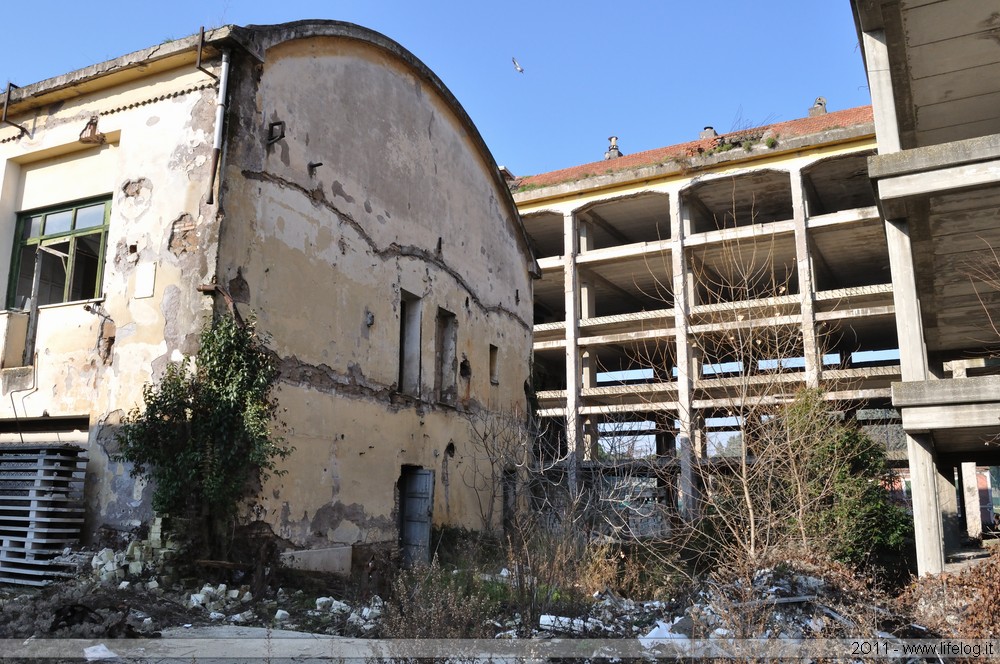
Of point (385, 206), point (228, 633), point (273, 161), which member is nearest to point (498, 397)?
point (385, 206)

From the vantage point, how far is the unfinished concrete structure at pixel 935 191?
7.61 m

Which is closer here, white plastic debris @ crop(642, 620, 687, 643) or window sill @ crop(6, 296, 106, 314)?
white plastic debris @ crop(642, 620, 687, 643)

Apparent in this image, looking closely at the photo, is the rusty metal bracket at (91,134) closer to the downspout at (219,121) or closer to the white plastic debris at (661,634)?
the downspout at (219,121)

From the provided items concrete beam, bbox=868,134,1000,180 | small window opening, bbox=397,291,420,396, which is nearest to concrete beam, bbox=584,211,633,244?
small window opening, bbox=397,291,420,396

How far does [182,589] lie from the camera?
8.64 metres

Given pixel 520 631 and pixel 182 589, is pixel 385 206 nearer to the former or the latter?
pixel 182 589

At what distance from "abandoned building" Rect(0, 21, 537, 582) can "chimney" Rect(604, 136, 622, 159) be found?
72.5 feet

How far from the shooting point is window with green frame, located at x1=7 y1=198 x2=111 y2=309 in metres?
11.3

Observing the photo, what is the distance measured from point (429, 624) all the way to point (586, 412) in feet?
74.6

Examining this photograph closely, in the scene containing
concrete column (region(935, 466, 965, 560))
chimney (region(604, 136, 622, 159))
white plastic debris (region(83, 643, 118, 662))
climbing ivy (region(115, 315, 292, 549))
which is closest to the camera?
white plastic debris (region(83, 643, 118, 662))

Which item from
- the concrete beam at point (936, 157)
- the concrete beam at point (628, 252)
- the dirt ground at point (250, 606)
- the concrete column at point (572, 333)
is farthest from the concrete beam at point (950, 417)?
the concrete column at point (572, 333)

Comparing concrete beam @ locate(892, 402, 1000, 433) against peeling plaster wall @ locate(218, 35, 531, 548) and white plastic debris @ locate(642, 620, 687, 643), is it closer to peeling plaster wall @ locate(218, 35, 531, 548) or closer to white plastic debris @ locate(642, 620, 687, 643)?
white plastic debris @ locate(642, 620, 687, 643)

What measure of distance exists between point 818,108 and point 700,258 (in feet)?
29.7

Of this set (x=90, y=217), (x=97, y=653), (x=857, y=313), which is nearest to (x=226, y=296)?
(x=90, y=217)
